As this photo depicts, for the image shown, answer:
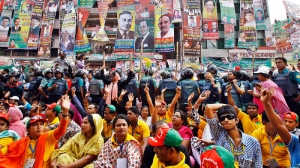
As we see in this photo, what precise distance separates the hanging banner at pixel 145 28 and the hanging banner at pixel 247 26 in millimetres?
7532

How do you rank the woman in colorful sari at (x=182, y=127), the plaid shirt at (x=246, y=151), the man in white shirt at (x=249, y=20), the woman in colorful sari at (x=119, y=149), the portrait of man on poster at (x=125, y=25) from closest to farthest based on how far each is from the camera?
the plaid shirt at (x=246, y=151), the woman in colorful sari at (x=119, y=149), the woman in colorful sari at (x=182, y=127), the portrait of man on poster at (x=125, y=25), the man in white shirt at (x=249, y=20)

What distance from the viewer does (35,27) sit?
85.0ft

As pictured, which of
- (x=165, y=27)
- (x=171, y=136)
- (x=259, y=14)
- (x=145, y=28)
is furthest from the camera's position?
(x=259, y=14)

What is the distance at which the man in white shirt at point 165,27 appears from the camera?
22353 mm

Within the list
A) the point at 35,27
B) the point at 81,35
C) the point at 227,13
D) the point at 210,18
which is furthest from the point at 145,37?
the point at 35,27

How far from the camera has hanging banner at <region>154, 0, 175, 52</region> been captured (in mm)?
22281

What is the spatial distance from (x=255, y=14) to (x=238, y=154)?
23.7 metres

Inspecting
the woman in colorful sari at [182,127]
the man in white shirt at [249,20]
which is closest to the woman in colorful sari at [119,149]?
the woman in colorful sari at [182,127]

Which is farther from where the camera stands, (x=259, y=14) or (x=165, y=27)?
(x=259, y=14)

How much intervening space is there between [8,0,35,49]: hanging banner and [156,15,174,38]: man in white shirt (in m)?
12.3

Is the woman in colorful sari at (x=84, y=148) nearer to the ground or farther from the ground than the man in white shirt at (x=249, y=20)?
nearer to the ground

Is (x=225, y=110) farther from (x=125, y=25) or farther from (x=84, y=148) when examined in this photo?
(x=125, y=25)

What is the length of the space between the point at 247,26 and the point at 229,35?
5.72ft

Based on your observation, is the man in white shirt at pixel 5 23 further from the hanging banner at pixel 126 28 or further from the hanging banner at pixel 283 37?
the hanging banner at pixel 283 37
